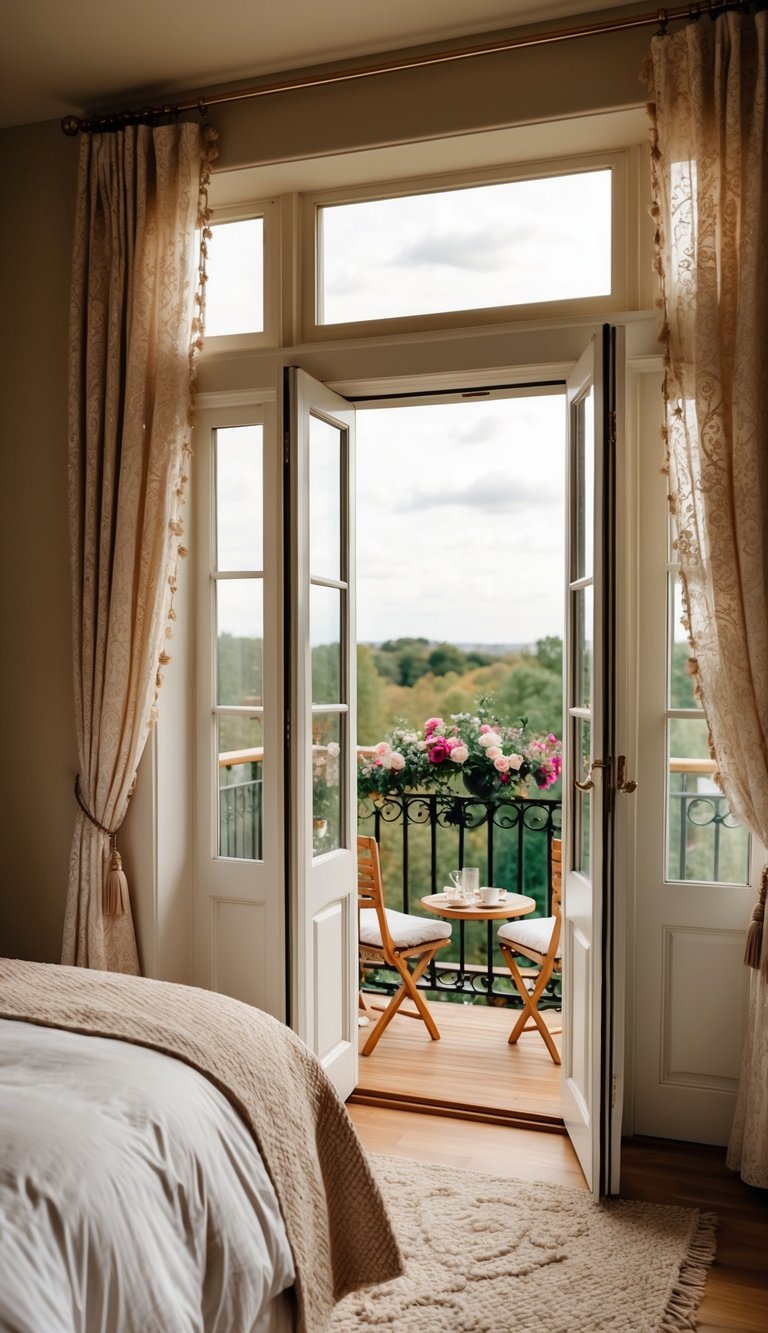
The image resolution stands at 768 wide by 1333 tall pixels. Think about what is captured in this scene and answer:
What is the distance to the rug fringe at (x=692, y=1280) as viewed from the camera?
227cm

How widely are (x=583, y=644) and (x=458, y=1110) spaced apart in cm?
170

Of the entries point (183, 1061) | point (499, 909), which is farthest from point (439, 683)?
point (183, 1061)

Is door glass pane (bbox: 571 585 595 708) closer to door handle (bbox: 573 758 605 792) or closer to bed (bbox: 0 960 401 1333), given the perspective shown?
door handle (bbox: 573 758 605 792)

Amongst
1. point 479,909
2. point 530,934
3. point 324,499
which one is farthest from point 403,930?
point 324,499

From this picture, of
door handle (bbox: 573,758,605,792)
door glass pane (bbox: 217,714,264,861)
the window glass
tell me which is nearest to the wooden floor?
door glass pane (bbox: 217,714,264,861)

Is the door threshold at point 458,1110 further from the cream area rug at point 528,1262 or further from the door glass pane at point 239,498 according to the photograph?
the door glass pane at point 239,498

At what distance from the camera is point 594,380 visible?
283cm

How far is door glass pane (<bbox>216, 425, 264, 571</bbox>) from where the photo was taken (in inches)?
133

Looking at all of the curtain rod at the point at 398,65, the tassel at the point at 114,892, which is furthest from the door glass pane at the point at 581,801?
the curtain rod at the point at 398,65

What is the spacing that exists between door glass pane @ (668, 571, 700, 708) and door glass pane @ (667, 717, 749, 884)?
2.5 inches

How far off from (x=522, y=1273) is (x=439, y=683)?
22.6ft

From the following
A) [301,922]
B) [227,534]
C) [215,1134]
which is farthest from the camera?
[227,534]

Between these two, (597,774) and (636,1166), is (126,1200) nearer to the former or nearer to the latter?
(597,774)

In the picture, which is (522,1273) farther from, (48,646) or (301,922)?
(48,646)
